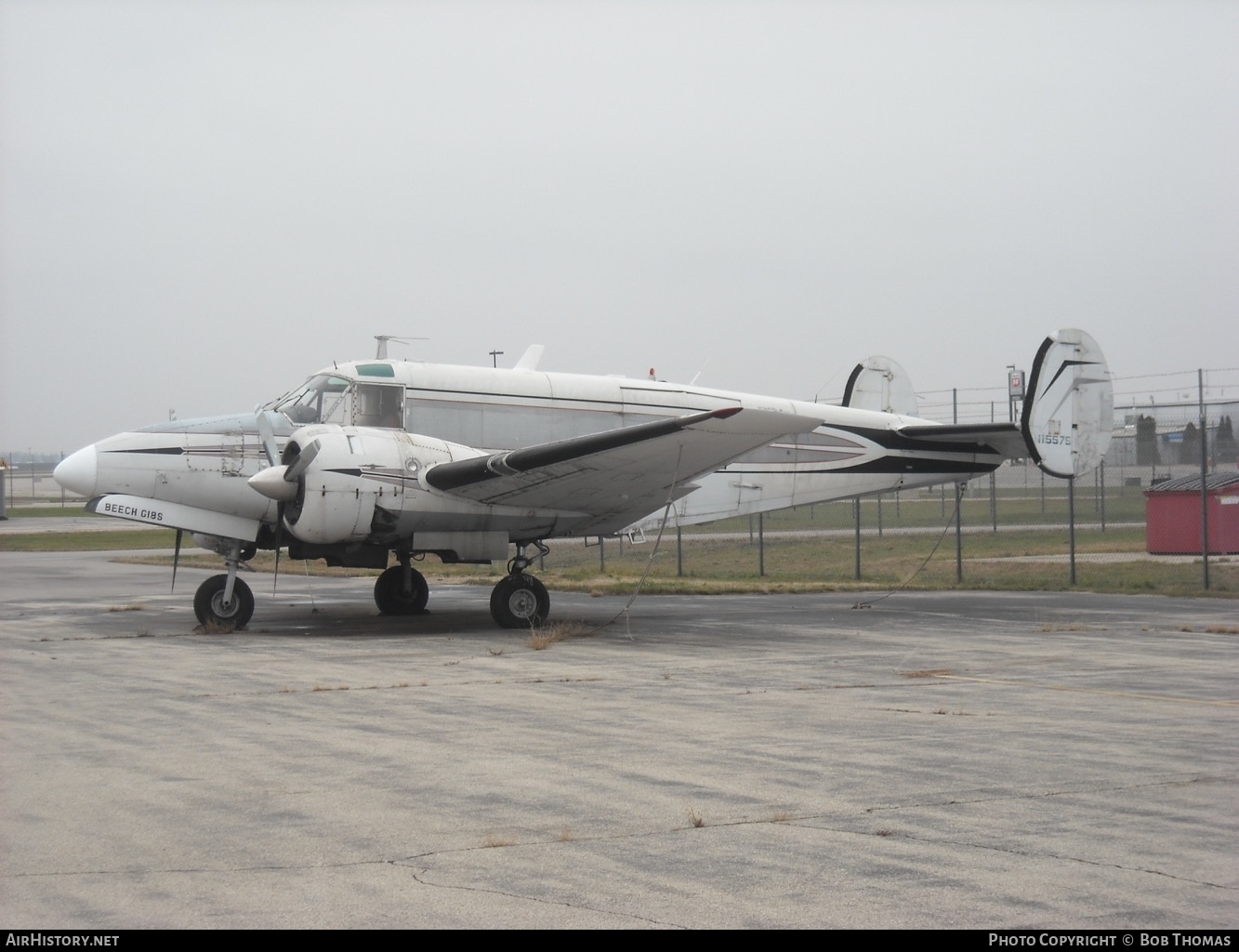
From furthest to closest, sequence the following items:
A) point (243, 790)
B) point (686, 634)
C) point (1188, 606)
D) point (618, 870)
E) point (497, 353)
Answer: point (497, 353), point (1188, 606), point (686, 634), point (243, 790), point (618, 870)

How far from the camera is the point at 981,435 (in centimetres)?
1872

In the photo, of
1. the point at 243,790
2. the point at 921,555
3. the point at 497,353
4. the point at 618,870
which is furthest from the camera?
the point at 921,555

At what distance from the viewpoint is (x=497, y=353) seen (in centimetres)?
2234

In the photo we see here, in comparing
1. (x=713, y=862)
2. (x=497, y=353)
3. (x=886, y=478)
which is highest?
(x=497, y=353)

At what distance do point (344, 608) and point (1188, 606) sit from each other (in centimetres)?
1308

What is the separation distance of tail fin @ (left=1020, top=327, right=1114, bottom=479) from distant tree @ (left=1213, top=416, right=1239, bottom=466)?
243 inches

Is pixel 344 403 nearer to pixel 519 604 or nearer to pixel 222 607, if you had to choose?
pixel 222 607

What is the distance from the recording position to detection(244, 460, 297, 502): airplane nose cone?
14.4m

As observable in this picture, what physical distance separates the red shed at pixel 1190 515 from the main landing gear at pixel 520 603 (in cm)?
1523

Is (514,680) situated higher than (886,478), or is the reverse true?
(886,478)

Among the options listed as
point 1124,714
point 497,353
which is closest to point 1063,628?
point 1124,714

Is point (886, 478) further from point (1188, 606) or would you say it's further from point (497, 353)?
point (497, 353)

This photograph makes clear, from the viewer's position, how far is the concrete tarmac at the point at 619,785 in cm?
465

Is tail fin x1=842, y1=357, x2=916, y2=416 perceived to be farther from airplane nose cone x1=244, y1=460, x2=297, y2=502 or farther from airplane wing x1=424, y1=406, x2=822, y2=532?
airplane nose cone x1=244, y1=460, x2=297, y2=502
